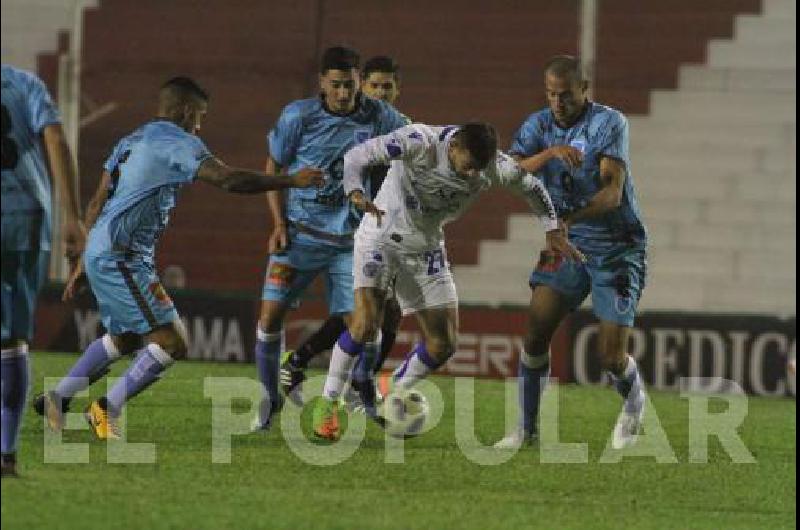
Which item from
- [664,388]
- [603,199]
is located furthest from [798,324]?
[603,199]

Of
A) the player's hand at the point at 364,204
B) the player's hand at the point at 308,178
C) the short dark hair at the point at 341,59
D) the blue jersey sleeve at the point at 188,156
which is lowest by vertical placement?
the player's hand at the point at 364,204

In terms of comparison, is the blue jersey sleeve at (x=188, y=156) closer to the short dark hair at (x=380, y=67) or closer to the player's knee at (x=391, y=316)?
the short dark hair at (x=380, y=67)

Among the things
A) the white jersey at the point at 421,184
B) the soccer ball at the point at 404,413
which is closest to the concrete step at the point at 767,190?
the soccer ball at the point at 404,413

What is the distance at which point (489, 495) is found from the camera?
8.71 m

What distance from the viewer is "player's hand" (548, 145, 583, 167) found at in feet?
33.1

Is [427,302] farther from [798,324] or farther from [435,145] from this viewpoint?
[798,324]

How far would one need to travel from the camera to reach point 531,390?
1073 cm

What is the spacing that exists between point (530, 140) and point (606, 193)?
0.51 metres

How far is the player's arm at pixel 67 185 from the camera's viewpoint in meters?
7.54

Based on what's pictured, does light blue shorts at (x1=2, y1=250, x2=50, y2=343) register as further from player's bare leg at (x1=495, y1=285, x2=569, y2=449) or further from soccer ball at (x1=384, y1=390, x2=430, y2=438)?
player's bare leg at (x1=495, y1=285, x2=569, y2=449)

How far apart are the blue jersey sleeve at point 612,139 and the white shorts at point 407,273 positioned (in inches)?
38.7

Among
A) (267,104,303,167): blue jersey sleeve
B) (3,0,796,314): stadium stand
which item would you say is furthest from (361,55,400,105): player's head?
(3,0,796,314): stadium stand

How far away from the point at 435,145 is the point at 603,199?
0.98 metres

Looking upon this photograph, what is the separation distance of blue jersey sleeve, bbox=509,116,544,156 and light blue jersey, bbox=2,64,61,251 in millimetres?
3341
